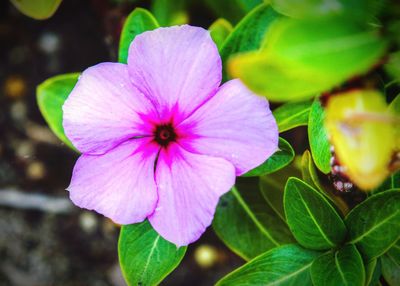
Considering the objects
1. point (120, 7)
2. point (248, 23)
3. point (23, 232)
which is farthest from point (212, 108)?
point (23, 232)

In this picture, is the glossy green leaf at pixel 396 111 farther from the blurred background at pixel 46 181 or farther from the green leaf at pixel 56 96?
the blurred background at pixel 46 181

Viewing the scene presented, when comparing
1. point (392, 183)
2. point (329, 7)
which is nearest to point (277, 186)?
point (392, 183)

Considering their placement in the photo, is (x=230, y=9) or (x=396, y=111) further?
(x=230, y=9)

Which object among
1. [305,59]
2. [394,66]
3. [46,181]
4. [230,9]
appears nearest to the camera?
[305,59]

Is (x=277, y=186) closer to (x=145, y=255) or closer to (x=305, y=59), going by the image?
(x=145, y=255)

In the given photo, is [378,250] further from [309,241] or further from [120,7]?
[120,7]
